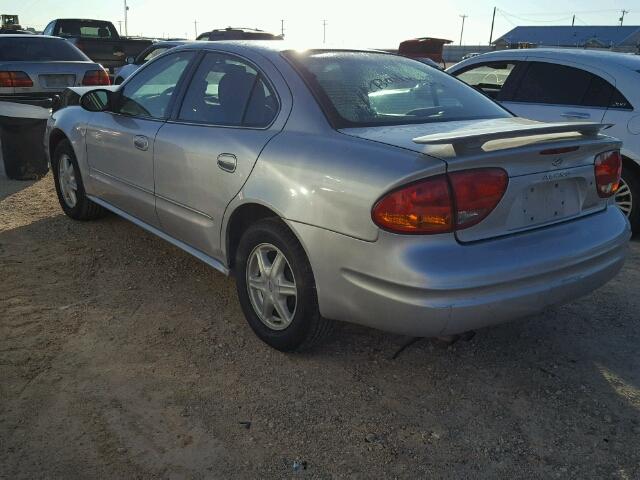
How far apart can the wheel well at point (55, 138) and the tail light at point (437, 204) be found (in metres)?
3.93

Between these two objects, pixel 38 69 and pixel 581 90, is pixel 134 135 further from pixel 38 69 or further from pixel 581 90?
pixel 38 69

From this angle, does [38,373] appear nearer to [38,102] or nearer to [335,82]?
[335,82]

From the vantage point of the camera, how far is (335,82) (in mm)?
3189

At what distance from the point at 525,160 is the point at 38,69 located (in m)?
8.59

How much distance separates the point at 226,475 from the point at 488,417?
3.95 feet

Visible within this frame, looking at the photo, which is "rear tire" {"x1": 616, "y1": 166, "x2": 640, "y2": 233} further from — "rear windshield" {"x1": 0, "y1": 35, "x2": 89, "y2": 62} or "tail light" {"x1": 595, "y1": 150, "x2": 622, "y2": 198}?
"rear windshield" {"x1": 0, "y1": 35, "x2": 89, "y2": 62}

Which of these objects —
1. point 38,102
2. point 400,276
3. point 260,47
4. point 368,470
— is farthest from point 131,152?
point 38,102

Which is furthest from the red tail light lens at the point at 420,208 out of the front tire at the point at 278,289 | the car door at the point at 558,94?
the car door at the point at 558,94

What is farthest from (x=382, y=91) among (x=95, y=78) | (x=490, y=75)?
(x=95, y=78)

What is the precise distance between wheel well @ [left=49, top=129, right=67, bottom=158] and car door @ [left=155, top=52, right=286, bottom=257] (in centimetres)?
201

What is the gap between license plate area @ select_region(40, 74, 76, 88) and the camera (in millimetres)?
9148

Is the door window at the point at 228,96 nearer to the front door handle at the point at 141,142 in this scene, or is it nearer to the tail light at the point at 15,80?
the front door handle at the point at 141,142

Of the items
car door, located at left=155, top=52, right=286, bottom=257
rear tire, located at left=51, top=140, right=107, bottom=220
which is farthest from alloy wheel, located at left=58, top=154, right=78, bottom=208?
car door, located at left=155, top=52, right=286, bottom=257

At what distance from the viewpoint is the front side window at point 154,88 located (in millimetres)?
3975
